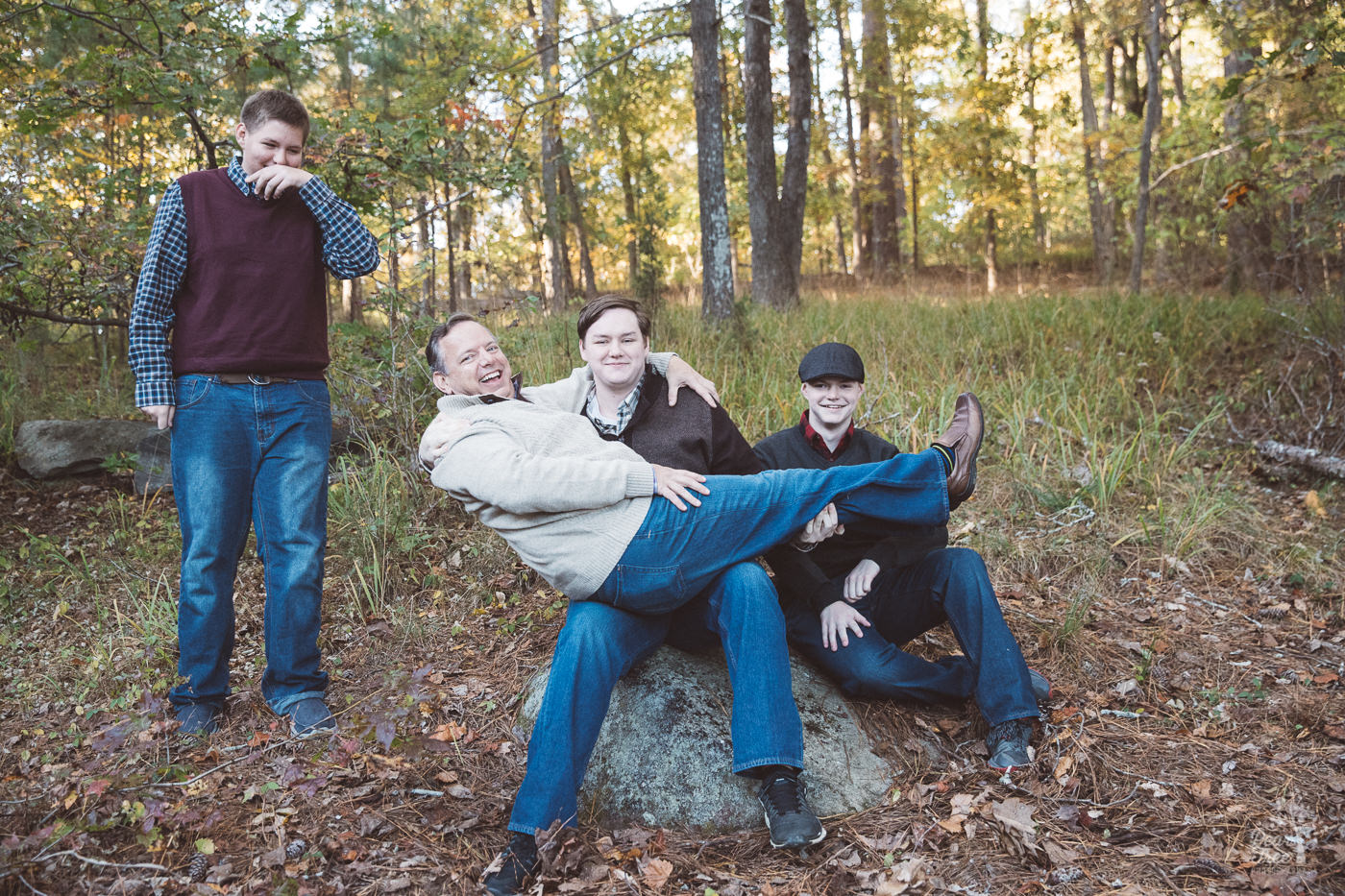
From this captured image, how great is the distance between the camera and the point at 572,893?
2.13 meters

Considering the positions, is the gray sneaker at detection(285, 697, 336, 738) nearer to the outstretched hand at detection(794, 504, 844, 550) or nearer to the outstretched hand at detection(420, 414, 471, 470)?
the outstretched hand at detection(420, 414, 471, 470)

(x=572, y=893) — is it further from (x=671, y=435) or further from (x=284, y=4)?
(x=284, y=4)

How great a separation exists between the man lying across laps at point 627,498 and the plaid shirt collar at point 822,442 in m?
0.41

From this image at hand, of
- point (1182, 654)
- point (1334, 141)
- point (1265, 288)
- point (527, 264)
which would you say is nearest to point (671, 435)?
point (1182, 654)

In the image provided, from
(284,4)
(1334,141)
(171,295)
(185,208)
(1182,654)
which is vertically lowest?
(1182,654)

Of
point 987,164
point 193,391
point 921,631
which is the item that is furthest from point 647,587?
point 987,164

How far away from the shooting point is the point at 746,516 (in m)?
2.46

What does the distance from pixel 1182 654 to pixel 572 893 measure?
2.65 m

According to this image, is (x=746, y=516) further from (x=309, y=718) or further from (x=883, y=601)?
(x=309, y=718)

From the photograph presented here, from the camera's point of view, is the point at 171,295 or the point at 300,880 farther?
the point at 171,295

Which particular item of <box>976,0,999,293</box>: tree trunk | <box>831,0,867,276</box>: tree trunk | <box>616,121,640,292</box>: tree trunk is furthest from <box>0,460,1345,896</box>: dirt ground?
<box>831,0,867,276</box>: tree trunk

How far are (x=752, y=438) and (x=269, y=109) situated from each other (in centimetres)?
308

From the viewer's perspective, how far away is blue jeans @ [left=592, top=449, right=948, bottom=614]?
239cm

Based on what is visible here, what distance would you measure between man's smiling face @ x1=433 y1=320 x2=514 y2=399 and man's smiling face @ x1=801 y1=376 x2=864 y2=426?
103 centimetres
